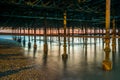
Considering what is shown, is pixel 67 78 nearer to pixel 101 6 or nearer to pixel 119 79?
pixel 119 79

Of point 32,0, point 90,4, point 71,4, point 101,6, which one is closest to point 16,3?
point 32,0

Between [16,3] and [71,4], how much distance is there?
3842 mm

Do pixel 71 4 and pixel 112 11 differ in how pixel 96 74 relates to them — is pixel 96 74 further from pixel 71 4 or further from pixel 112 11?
pixel 112 11

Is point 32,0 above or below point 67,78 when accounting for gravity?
above

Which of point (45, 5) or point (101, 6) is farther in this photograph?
point (101, 6)

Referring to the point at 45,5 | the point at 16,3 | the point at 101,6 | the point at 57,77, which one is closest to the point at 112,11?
the point at 101,6

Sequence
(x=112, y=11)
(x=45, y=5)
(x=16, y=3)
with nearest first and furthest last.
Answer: (x=16, y=3)
(x=45, y=5)
(x=112, y=11)

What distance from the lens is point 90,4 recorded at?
18.8 metres

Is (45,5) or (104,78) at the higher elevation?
(45,5)

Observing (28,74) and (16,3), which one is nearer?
(28,74)

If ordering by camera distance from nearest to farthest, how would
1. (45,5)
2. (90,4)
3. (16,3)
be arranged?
(16,3) → (45,5) → (90,4)

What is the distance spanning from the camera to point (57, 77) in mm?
10617

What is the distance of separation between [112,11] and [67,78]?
1186cm

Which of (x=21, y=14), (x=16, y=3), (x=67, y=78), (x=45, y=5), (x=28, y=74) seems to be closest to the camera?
(x=67, y=78)
